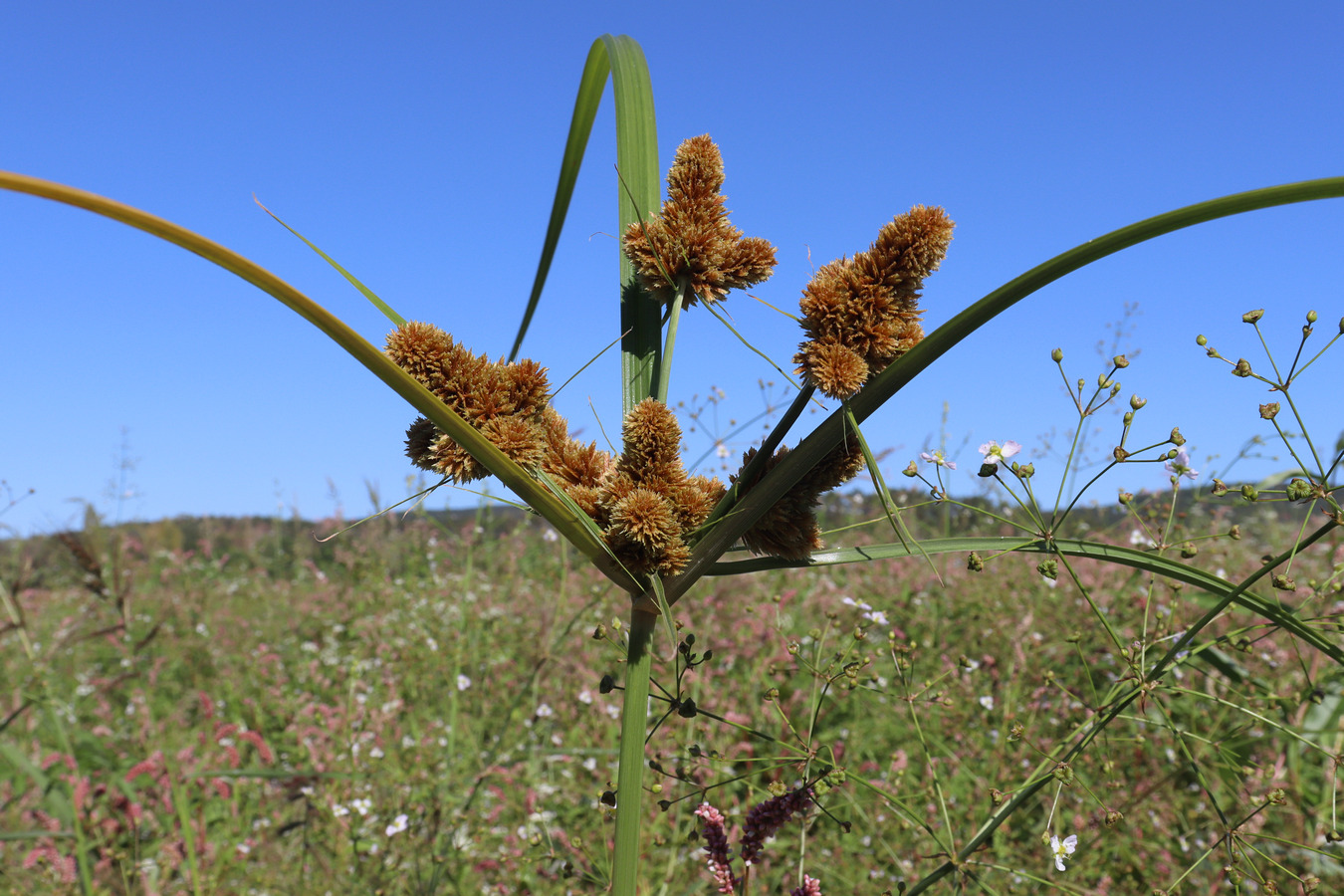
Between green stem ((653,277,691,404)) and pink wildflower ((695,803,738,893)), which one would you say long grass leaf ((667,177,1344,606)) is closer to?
green stem ((653,277,691,404))

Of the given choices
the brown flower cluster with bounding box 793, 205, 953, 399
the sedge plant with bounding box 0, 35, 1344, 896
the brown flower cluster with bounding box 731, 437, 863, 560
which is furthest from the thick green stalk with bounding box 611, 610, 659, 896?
the brown flower cluster with bounding box 793, 205, 953, 399

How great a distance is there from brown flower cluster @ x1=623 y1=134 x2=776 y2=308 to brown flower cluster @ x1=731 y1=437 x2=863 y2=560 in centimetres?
25

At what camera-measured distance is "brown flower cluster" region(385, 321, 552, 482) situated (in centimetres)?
92

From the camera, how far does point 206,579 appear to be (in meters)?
5.91

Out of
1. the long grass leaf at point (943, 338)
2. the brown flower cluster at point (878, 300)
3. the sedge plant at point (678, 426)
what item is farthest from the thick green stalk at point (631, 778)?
the brown flower cluster at point (878, 300)

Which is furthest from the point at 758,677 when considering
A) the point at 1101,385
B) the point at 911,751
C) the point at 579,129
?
the point at 579,129

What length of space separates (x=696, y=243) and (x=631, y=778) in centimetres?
71

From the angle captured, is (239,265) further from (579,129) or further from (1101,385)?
(1101,385)

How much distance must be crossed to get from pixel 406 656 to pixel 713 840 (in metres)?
2.71

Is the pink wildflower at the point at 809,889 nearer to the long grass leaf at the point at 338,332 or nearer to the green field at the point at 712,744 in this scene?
the green field at the point at 712,744

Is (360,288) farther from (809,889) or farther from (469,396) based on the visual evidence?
(809,889)

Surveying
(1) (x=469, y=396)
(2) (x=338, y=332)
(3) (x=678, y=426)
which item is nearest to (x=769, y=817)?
(3) (x=678, y=426)

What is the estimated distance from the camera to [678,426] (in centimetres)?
100

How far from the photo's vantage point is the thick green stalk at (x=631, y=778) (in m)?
1.02
